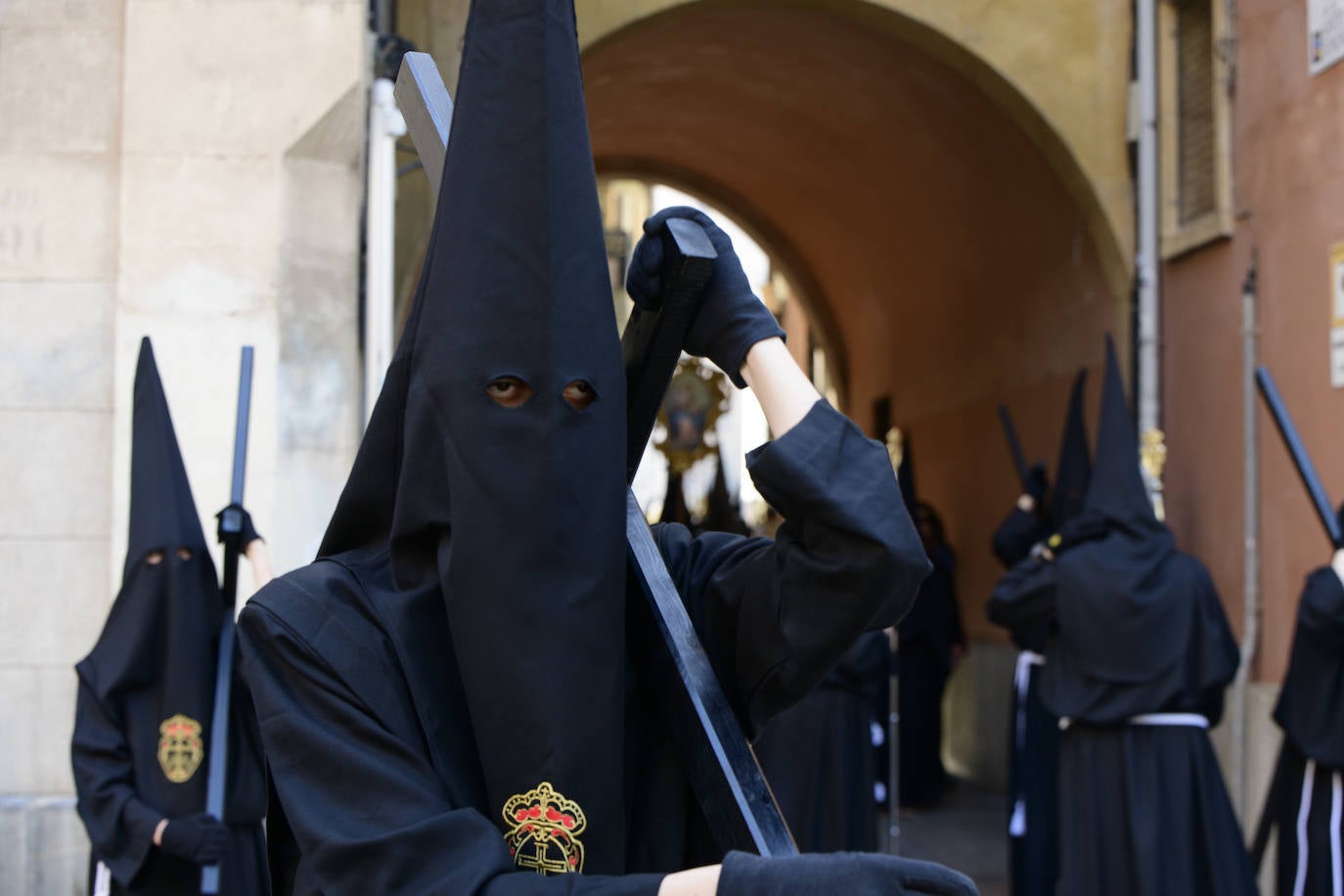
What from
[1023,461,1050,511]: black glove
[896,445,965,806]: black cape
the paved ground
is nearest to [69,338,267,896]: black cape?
the paved ground

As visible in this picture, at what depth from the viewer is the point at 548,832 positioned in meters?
1.66

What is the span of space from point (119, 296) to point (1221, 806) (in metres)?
5.08

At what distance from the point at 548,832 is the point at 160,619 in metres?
3.49

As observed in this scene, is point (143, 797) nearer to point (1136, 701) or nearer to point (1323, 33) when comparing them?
point (1136, 701)

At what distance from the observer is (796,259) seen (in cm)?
1561

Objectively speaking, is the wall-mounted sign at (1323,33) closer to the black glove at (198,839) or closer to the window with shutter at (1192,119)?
the window with shutter at (1192,119)

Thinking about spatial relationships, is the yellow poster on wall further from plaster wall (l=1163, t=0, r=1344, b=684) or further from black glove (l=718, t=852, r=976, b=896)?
black glove (l=718, t=852, r=976, b=896)

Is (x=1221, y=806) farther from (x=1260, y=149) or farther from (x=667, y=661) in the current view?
(x=667, y=661)

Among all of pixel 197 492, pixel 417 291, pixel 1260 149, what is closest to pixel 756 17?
pixel 1260 149

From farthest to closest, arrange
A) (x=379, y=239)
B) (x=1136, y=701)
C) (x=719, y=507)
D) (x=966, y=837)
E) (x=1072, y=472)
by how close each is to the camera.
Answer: (x=719, y=507) → (x=966, y=837) → (x=1072, y=472) → (x=1136, y=701) → (x=379, y=239)

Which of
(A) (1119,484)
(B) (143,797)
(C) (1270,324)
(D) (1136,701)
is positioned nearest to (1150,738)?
(D) (1136,701)

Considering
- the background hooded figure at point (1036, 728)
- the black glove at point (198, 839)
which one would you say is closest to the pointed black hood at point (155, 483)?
the black glove at point (198, 839)

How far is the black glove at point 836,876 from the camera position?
4.72 ft

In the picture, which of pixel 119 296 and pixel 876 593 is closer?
pixel 876 593
